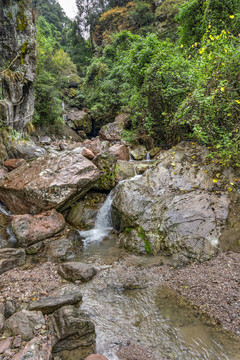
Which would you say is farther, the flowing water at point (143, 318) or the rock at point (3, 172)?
the rock at point (3, 172)

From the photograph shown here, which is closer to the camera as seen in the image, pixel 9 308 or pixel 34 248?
pixel 9 308

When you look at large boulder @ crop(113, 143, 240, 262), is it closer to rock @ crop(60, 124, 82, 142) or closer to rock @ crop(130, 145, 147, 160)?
rock @ crop(130, 145, 147, 160)

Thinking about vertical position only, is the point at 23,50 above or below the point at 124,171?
above

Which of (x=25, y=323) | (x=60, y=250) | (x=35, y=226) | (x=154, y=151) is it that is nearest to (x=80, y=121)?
(x=154, y=151)

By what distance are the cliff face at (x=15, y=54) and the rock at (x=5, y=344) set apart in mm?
8868

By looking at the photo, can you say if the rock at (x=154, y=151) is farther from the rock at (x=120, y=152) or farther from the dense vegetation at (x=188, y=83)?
the rock at (x=120, y=152)

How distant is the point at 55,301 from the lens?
341 cm

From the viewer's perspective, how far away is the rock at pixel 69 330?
2.78m

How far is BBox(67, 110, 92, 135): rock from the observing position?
61.7ft

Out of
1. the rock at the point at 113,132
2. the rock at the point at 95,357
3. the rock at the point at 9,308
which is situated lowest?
the rock at the point at 95,357

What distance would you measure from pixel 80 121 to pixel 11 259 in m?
16.3

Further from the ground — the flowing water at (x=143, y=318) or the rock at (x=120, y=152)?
the rock at (x=120, y=152)

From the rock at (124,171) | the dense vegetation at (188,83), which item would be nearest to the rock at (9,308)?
the rock at (124,171)

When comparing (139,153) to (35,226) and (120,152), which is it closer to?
(120,152)
